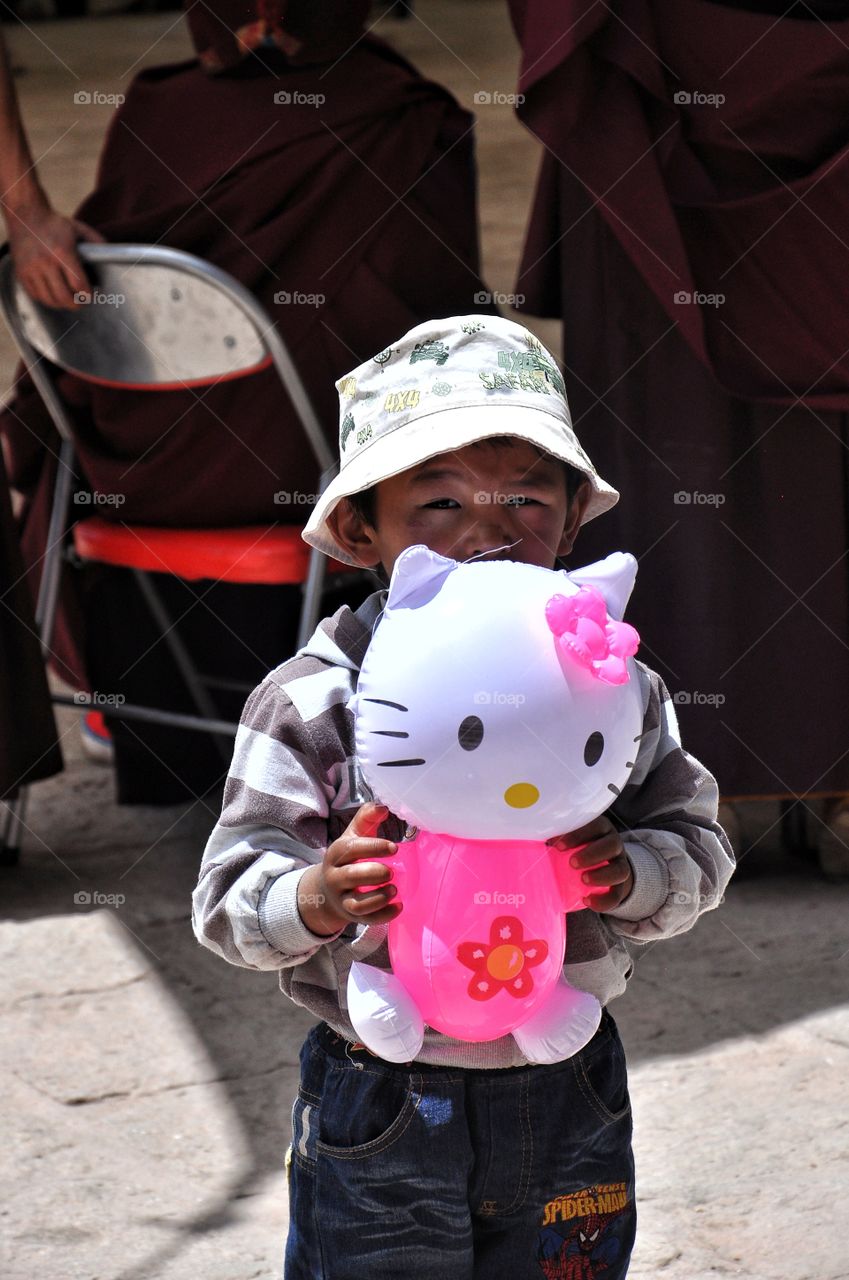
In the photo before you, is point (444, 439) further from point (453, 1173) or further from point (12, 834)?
Answer: point (12, 834)

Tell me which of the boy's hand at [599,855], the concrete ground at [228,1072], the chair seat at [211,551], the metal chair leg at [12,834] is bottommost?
the metal chair leg at [12,834]

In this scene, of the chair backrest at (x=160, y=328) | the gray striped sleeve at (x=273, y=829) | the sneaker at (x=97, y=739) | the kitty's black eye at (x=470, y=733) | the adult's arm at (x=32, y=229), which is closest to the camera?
the kitty's black eye at (x=470, y=733)

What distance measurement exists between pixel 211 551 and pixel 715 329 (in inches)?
35.5

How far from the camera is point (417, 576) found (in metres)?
1.16

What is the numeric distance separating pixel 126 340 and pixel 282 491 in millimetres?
362

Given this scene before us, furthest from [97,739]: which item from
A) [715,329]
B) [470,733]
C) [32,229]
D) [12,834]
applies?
[470,733]

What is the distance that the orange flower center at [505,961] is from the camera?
1.15 metres

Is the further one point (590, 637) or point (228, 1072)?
point (228, 1072)

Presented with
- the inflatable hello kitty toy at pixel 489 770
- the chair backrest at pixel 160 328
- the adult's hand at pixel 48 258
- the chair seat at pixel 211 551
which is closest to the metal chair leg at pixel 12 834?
the chair seat at pixel 211 551

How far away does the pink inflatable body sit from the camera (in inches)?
45.3

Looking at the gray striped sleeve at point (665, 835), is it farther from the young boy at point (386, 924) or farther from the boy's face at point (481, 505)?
the boy's face at point (481, 505)

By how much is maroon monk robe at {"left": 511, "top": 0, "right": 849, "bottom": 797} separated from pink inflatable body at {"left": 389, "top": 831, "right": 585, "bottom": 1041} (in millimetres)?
1482

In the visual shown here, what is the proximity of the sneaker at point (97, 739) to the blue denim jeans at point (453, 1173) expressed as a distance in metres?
2.14

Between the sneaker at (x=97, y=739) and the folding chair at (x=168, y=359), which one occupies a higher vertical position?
the folding chair at (x=168, y=359)
